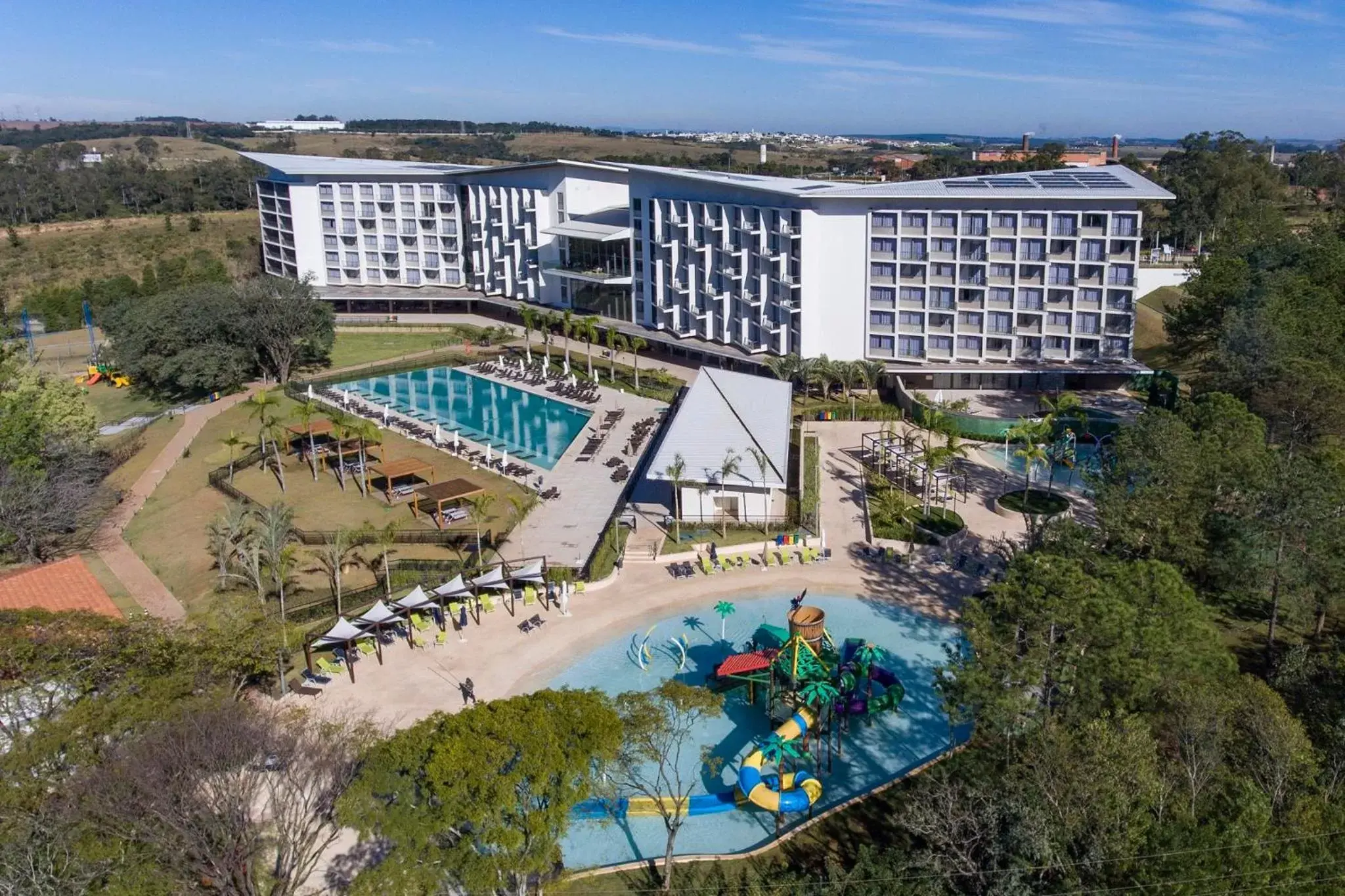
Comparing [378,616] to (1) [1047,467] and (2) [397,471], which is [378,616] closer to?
(2) [397,471]

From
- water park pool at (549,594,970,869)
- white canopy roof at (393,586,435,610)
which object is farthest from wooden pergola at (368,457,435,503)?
water park pool at (549,594,970,869)

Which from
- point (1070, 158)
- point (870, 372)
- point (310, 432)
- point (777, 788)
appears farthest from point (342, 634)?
point (1070, 158)

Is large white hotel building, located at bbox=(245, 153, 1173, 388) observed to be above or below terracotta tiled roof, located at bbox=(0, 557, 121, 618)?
above

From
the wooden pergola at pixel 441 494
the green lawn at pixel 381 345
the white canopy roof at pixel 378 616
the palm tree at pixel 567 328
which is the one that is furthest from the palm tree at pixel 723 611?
→ the green lawn at pixel 381 345

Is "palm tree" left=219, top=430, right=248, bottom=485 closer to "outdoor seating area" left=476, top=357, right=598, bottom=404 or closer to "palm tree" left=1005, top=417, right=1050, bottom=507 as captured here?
"outdoor seating area" left=476, top=357, right=598, bottom=404

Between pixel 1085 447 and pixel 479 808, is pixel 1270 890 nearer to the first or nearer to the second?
pixel 479 808

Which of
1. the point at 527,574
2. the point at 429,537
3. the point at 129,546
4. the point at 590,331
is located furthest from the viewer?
the point at 590,331

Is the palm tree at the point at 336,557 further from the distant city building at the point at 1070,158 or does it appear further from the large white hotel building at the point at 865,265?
the distant city building at the point at 1070,158
